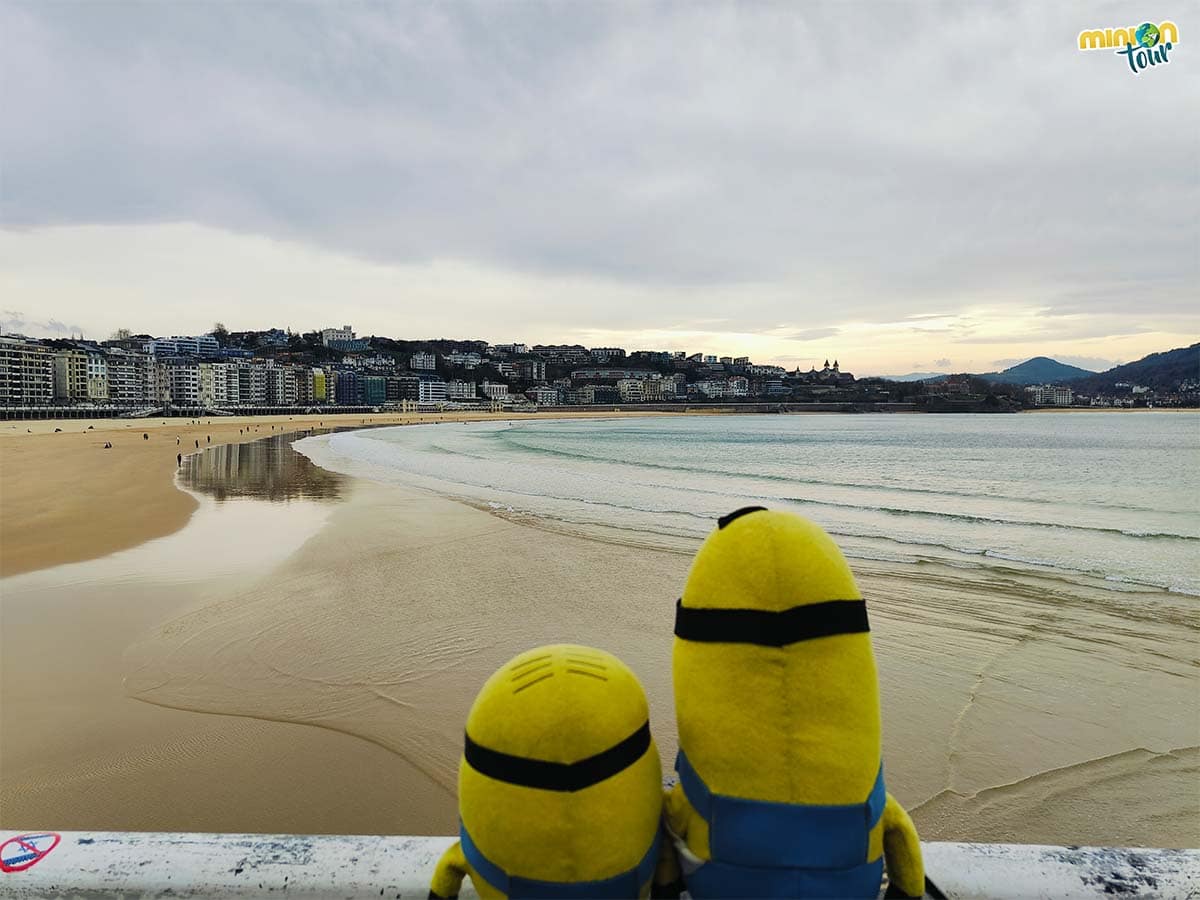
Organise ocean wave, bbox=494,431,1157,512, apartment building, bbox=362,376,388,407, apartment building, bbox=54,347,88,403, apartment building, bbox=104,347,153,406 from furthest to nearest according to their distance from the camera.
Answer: apartment building, bbox=362,376,388,407, apartment building, bbox=104,347,153,406, apartment building, bbox=54,347,88,403, ocean wave, bbox=494,431,1157,512

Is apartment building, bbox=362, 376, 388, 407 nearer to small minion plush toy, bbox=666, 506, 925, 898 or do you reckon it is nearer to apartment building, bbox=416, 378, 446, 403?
apartment building, bbox=416, 378, 446, 403

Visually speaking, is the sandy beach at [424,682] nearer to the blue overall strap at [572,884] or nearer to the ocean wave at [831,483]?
the blue overall strap at [572,884]

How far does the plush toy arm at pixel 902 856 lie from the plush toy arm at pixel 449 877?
79cm

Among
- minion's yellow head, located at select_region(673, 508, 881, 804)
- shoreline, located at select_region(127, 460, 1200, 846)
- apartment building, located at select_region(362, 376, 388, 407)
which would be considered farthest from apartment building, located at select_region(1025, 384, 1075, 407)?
minion's yellow head, located at select_region(673, 508, 881, 804)

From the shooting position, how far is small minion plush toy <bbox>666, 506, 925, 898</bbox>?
1158 mm

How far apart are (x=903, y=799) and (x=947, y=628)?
127 inches

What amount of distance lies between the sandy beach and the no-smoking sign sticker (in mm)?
1704

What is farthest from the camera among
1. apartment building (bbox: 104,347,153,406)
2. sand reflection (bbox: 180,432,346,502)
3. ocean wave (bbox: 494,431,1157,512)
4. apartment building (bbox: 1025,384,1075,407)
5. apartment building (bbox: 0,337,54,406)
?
apartment building (bbox: 1025,384,1075,407)

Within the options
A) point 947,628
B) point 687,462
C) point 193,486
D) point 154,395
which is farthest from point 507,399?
point 947,628

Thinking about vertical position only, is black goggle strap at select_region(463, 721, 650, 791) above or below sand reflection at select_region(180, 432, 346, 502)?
above

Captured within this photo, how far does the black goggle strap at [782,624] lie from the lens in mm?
1155

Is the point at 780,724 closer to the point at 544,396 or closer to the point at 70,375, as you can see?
the point at 70,375

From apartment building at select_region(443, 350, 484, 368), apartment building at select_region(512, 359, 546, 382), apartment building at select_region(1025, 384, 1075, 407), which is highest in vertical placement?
apartment building at select_region(443, 350, 484, 368)

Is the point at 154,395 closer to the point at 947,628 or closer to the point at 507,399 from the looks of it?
the point at 507,399
